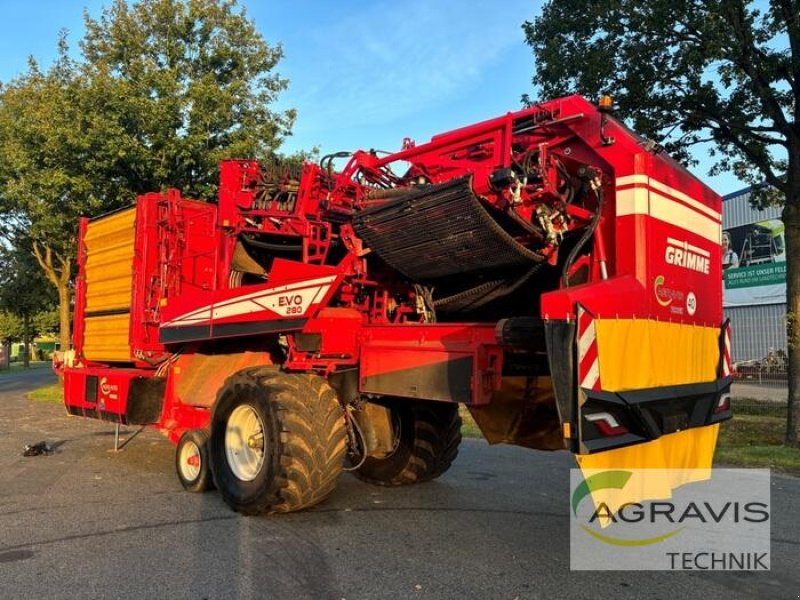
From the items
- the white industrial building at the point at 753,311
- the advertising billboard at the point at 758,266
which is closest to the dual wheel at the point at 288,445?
the white industrial building at the point at 753,311

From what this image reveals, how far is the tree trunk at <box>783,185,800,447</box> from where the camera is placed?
10266 millimetres

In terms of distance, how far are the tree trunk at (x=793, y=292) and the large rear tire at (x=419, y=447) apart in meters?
6.28

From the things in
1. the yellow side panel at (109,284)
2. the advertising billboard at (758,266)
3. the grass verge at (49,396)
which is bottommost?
the grass verge at (49,396)

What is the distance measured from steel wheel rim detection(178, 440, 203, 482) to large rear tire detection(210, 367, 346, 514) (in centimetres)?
66

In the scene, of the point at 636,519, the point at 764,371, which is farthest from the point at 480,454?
the point at 764,371

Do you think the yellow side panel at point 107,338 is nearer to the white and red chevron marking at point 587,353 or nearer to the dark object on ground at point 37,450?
the dark object on ground at point 37,450

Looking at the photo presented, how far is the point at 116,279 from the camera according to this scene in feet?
26.3

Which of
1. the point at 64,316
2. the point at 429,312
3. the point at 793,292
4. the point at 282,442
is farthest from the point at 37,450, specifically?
the point at 793,292

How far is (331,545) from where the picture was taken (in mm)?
4891

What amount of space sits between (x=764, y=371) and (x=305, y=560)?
25.6 m

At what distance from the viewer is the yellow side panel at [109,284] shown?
25.4 ft

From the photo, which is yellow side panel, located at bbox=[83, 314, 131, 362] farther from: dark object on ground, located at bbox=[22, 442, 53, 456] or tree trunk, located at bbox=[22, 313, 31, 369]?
tree trunk, located at bbox=[22, 313, 31, 369]

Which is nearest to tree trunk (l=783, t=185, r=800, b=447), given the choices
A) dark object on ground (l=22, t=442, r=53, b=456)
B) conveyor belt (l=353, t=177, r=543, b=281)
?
conveyor belt (l=353, t=177, r=543, b=281)

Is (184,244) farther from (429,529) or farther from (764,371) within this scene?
(764,371)
